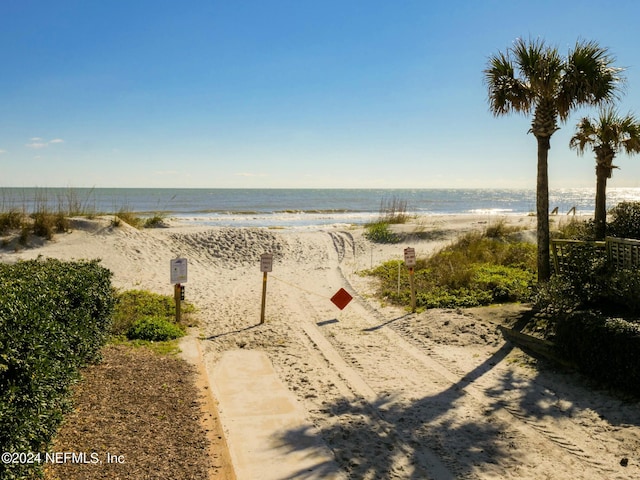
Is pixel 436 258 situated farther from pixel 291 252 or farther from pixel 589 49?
pixel 589 49

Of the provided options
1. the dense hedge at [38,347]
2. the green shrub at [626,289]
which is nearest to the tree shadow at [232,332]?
the dense hedge at [38,347]

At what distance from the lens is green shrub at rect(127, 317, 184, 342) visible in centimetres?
954

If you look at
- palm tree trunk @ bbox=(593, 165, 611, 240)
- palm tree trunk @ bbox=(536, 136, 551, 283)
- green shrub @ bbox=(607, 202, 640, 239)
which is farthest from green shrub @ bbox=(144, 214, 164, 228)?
green shrub @ bbox=(607, 202, 640, 239)

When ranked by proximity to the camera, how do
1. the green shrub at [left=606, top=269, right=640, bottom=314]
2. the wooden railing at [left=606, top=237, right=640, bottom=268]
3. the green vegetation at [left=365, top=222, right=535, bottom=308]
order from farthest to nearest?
1. the green vegetation at [left=365, top=222, right=535, bottom=308]
2. the wooden railing at [left=606, top=237, right=640, bottom=268]
3. the green shrub at [left=606, top=269, right=640, bottom=314]

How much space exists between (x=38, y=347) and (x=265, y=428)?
9.43 ft

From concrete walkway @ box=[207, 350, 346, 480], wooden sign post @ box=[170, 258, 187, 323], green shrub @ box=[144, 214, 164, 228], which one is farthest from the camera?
green shrub @ box=[144, 214, 164, 228]

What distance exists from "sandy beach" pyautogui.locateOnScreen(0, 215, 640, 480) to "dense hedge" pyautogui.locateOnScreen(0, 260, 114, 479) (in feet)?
8.53

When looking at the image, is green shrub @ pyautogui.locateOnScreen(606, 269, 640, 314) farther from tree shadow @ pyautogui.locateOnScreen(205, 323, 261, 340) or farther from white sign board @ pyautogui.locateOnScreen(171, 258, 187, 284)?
white sign board @ pyautogui.locateOnScreen(171, 258, 187, 284)

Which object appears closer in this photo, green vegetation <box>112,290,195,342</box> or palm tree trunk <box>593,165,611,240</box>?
green vegetation <box>112,290,195,342</box>

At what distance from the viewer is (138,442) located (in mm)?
5184

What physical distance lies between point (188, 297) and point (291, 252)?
8.51 m

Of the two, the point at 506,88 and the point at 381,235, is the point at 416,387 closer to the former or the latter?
the point at 506,88

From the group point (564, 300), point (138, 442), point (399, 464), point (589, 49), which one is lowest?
point (399, 464)

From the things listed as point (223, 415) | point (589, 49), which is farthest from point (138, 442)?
point (589, 49)
